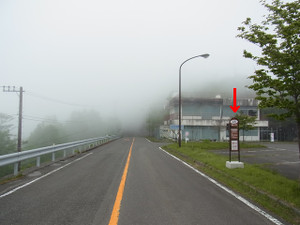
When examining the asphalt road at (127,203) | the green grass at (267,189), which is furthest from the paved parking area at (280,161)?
the asphalt road at (127,203)

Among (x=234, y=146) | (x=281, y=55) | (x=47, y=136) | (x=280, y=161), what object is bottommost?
(x=47, y=136)

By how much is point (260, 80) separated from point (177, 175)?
430 cm

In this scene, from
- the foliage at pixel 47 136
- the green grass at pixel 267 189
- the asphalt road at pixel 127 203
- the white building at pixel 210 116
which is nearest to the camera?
the asphalt road at pixel 127 203

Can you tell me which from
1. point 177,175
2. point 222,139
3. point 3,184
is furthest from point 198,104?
point 3,184

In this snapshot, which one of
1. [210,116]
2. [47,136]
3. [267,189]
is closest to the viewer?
[267,189]

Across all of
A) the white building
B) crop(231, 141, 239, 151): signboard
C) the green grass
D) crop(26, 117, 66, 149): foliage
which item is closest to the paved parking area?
the green grass

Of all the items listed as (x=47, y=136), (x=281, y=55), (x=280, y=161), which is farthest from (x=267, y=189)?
(x=47, y=136)

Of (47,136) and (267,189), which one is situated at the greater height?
(267,189)

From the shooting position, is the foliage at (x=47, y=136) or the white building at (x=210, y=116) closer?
the white building at (x=210, y=116)

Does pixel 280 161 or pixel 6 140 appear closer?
pixel 280 161

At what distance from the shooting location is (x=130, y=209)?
14.0ft

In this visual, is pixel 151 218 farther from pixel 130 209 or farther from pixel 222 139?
pixel 222 139

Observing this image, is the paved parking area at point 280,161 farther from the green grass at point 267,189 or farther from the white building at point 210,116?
the white building at point 210,116

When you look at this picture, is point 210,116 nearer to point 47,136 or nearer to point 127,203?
point 127,203
